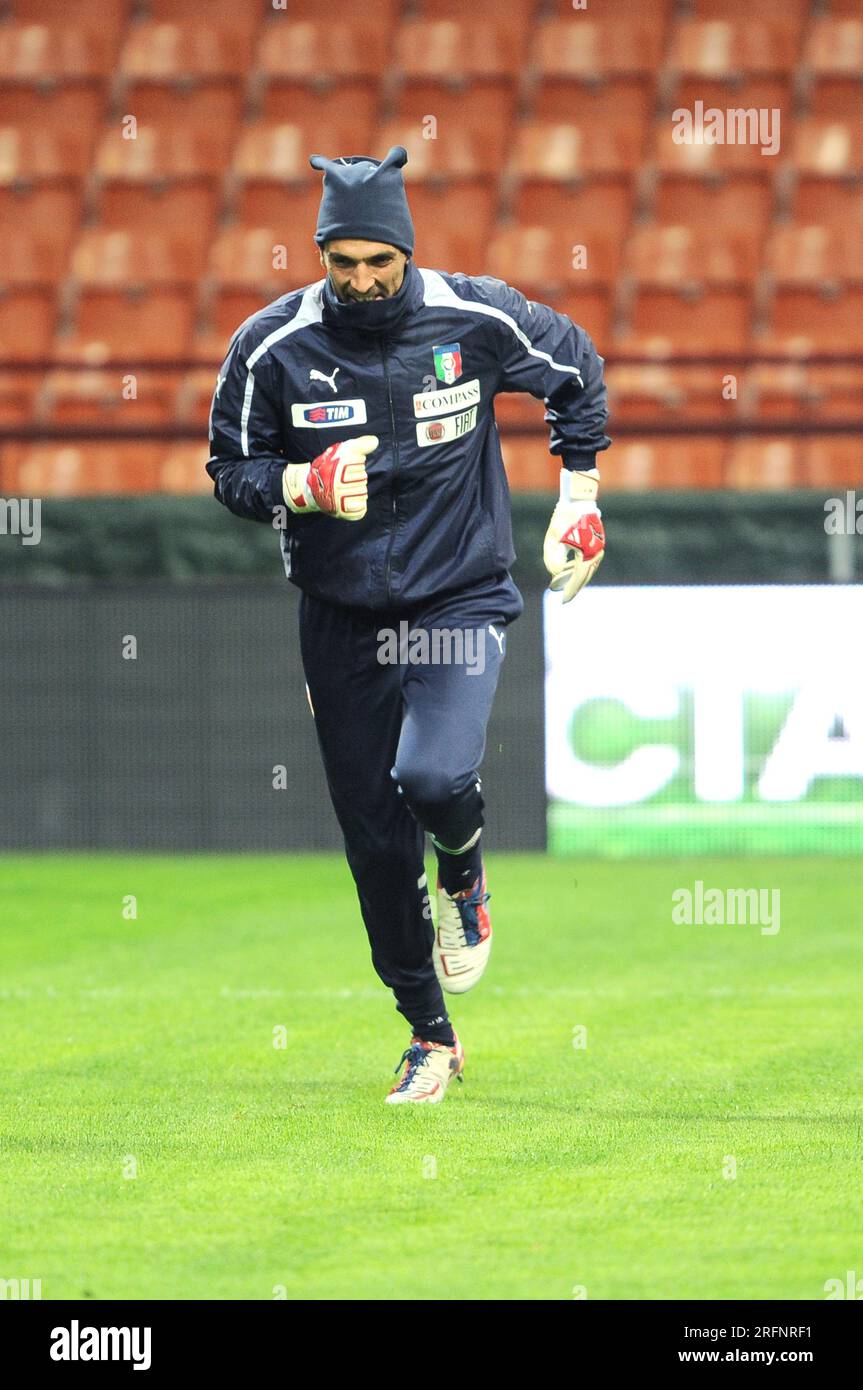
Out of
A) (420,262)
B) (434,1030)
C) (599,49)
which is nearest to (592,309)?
(420,262)

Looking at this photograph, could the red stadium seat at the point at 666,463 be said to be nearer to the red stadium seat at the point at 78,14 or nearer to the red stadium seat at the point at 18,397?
the red stadium seat at the point at 18,397

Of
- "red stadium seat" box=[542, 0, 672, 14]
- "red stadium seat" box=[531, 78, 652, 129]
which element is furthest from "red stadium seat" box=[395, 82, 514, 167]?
"red stadium seat" box=[542, 0, 672, 14]

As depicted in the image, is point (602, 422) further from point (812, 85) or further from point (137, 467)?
point (812, 85)

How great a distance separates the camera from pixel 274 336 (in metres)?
5.28

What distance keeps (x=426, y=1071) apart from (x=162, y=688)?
698cm

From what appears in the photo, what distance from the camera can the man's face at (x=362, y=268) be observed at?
510 cm

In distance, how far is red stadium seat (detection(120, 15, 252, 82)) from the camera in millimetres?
16875

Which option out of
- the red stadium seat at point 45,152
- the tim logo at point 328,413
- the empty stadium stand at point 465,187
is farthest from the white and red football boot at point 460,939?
the red stadium seat at point 45,152

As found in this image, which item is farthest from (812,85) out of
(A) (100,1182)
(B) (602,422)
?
(A) (100,1182)

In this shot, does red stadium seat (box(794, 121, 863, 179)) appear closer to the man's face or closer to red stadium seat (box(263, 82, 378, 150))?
red stadium seat (box(263, 82, 378, 150))

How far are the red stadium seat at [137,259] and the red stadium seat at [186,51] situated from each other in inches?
66.0

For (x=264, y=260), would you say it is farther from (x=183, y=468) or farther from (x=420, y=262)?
(x=183, y=468)

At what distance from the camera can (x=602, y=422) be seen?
5.66 meters
